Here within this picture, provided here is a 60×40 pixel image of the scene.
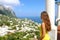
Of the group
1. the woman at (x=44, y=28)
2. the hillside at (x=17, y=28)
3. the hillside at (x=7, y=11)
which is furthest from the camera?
the hillside at (x=7, y=11)

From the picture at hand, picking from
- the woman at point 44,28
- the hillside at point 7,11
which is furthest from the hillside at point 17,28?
the woman at point 44,28

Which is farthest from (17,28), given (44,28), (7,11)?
(44,28)

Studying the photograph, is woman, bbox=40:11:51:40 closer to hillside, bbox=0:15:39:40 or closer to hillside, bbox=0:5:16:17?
hillside, bbox=0:15:39:40

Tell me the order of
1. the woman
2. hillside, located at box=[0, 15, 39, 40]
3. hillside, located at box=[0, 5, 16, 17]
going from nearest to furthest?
1. the woman
2. hillside, located at box=[0, 15, 39, 40]
3. hillside, located at box=[0, 5, 16, 17]

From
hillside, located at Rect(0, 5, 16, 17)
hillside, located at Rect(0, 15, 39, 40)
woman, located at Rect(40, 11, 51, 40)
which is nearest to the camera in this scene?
woman, located at Rect(40, 11, 51, 40)

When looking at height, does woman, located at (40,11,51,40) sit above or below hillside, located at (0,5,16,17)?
below

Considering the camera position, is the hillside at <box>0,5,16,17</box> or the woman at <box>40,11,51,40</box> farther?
the hillside at <box>0,5,16,17</box>

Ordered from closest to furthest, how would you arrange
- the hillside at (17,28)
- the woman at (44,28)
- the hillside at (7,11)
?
the woman at (44,28), the hillside at (17,28), the hillside at (7,11)

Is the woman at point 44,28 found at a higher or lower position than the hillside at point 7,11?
lower

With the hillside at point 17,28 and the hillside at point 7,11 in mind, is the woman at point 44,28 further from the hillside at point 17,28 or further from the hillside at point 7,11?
the hillside at point 7,11

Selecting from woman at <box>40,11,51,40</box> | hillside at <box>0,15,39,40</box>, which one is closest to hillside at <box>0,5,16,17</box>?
hillside at <box>0,15,39,40</box>

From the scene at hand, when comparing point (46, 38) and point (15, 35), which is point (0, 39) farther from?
point (46, 38)

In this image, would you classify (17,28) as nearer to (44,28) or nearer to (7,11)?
(7,11)

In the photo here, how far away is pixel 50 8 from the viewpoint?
5500 millimetres
